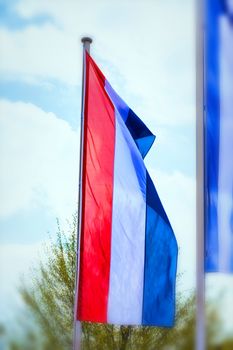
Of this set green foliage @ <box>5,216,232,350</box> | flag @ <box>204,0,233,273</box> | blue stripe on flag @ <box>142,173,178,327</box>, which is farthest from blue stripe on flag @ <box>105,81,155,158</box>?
green foliage @ <box>5,216,232,350</box>

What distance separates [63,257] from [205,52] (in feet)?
56.4

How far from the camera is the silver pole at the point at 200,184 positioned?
5191mm

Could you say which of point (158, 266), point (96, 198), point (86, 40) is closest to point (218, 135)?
point (158, 266)

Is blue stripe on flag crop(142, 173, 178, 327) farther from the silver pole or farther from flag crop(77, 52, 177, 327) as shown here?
the silver pole

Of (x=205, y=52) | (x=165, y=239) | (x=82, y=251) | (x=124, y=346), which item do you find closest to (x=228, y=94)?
(x=205, y=52)

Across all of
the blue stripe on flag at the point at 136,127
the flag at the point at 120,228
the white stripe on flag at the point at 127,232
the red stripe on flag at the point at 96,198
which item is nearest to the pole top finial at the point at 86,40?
the red stripe on flag at the point at 96,198

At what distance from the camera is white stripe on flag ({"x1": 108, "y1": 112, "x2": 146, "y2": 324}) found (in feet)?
22.1

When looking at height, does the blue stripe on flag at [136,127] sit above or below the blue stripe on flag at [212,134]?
above

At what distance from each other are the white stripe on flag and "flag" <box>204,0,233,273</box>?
172cm

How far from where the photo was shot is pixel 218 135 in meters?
5.36

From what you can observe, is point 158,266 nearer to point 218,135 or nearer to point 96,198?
point 96,198

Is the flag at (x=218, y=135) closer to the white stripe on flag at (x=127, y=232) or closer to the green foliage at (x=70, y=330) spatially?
the white stripe on flag at (x=127, y=232)

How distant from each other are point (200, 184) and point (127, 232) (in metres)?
1.81

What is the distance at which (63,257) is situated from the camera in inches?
869
